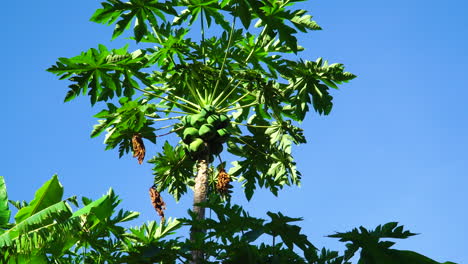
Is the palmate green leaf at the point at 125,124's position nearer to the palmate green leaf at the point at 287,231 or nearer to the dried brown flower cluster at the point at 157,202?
the dried brown flower cluster at the point at 157,202

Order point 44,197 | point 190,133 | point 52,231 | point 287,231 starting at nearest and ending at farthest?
point 287,231 < point 52,231 < point 44,197 < point 190,133

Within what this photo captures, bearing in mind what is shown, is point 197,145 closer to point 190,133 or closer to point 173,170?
point 190,133

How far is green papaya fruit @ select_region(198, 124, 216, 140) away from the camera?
8.00 metres

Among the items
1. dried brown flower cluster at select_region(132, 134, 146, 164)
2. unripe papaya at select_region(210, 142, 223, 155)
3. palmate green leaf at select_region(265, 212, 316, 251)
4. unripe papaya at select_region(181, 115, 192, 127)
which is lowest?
palmate green leaf at select_region(265, 212, 316, 251)

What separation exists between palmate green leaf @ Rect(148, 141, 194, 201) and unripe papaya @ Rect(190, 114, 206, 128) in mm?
1334

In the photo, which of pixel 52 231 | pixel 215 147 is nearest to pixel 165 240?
pixel 52 231

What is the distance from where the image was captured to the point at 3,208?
7324 millimetres

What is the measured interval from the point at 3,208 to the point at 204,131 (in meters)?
2.90

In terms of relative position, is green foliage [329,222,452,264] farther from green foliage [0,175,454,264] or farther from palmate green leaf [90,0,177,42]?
palmate green leaf [90,0,177,42]

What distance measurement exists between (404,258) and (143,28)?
5.56m

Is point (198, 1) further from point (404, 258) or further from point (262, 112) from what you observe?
point (404, 258)

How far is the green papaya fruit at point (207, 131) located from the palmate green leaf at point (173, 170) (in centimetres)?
136

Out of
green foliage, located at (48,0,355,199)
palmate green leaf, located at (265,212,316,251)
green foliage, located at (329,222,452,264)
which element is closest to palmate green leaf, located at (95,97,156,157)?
green foliage, located at (48,0,355,199)

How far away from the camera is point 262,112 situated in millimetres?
9547
